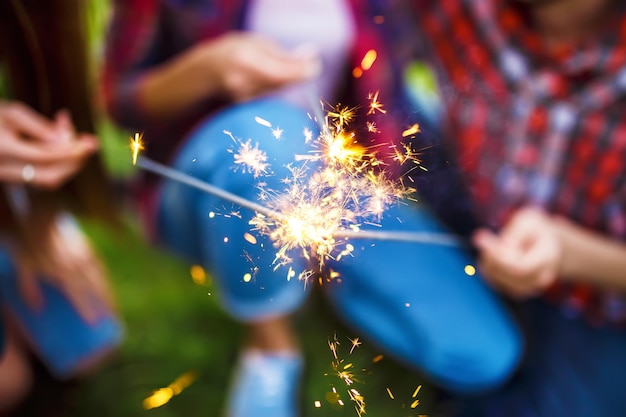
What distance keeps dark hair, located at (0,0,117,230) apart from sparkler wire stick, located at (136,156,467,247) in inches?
3.2

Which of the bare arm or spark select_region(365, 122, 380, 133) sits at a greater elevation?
the bare arm

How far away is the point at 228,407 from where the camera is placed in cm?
55

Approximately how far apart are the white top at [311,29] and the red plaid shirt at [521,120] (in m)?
0.07

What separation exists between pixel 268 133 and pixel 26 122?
8.6 inches

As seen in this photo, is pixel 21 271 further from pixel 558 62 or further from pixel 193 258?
pixel 558 62

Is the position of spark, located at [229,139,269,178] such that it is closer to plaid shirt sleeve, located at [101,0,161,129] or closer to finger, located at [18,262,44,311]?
plaid shirt sleeve, located at [101,0,161,129]

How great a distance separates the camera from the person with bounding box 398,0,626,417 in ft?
1.62

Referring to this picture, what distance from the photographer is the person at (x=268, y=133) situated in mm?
462

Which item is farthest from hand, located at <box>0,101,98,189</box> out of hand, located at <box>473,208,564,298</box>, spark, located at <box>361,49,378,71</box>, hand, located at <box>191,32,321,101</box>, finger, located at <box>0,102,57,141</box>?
hand, located at <box>473,208,564,298</box>

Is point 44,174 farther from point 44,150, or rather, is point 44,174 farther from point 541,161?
point 541,161

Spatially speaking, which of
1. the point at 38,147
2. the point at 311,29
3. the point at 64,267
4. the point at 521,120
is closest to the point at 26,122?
the point at 38,147

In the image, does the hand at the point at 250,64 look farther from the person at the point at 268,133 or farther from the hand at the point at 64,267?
the hand at the point at 64,267

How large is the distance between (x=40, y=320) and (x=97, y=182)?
0.48ft

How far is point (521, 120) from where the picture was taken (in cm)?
51
